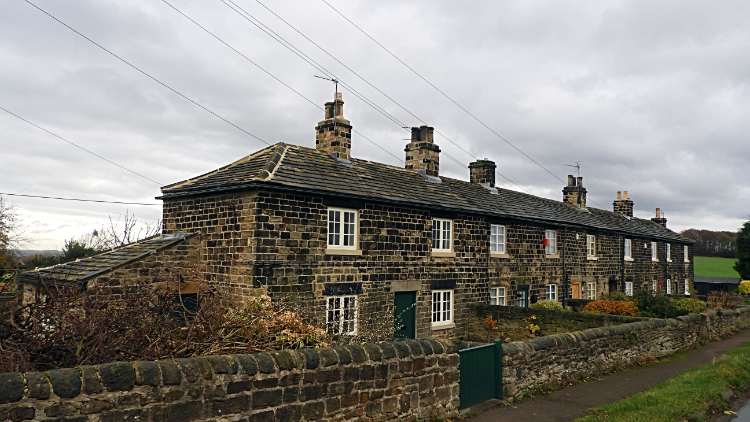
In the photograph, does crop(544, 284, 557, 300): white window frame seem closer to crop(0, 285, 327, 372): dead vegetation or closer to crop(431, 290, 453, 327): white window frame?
crop(431, 290, 453, 327): white window frame

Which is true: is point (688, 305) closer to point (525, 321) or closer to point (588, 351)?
point (525, 321)

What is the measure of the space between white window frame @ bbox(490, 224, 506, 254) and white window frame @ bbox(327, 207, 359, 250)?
784 cm

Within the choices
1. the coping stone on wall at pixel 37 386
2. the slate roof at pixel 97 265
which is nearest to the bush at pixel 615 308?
the slate roof at pixel 97 265

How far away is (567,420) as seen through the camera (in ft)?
29.2

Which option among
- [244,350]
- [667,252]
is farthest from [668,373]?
[667,252]

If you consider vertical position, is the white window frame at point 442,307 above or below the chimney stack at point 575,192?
below

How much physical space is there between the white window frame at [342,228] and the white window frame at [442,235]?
3890 mm

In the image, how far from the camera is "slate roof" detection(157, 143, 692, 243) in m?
13.4

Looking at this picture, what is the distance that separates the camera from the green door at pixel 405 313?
634 inches

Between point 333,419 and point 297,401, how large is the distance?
72 cm

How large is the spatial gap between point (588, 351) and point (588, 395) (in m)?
1.80

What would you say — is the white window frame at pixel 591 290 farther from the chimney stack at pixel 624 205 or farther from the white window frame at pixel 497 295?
the chimney stack at pixel 624 205

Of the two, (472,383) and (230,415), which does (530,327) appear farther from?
(230,415)

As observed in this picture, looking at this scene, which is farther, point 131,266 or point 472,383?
point 131,266
